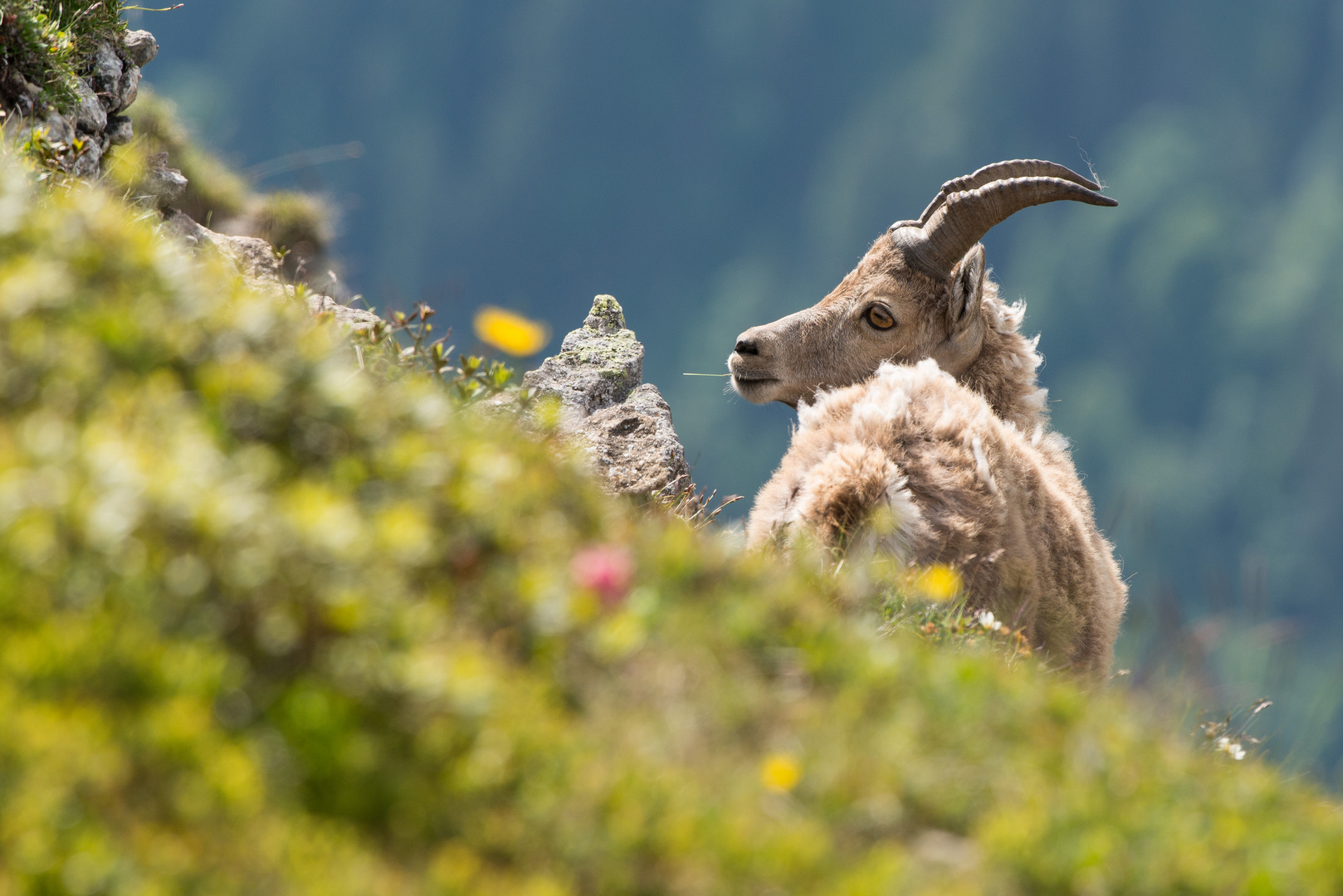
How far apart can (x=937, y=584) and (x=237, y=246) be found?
5.49m

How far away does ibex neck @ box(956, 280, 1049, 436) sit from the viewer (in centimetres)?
783

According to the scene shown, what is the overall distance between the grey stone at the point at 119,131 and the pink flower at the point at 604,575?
6.89 metres

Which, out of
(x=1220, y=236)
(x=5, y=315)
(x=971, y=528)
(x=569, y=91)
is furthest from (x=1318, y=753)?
(x=569, y=91)

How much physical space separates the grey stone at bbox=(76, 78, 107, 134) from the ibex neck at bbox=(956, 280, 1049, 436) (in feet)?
21.2

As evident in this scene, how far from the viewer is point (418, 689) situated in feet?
7.47

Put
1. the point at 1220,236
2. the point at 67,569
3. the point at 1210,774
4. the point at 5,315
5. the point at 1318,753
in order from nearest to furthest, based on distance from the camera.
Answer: the point at 67,569
the point at 5,315
the point at 1210,774
the point at 1318,753
the point at 1220,236

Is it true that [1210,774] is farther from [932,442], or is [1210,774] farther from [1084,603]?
[1084,603]

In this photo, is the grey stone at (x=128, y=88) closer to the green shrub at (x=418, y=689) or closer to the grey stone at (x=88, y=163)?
the grey stone at (x=88, y=163)

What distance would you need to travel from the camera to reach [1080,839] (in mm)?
2449

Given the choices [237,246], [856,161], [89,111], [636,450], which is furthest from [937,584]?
[856,161]

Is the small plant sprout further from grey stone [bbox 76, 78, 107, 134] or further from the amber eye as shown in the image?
grey stone [bbox 76, 78, 107, 134]

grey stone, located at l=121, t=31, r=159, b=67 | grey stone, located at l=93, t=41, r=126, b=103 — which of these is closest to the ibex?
grey stone, located at l=93, t=41, r=126, b=103

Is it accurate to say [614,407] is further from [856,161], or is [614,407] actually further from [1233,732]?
[856,161]

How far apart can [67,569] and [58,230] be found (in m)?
1.36
